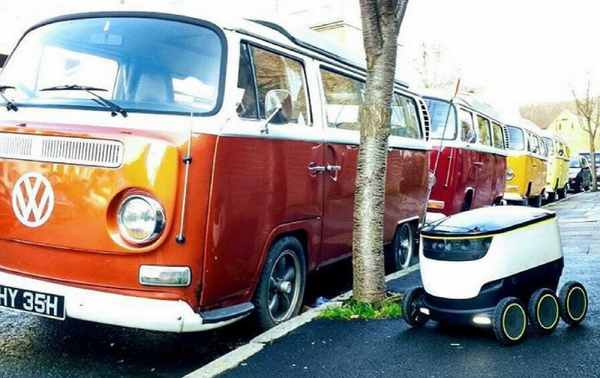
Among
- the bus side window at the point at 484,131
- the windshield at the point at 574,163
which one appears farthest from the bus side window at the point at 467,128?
the windshield at the point at 574,163

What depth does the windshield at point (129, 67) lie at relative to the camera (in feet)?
14.2

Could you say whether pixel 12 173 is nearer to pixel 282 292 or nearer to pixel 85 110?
pixel 85 110

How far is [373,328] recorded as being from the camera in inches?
192

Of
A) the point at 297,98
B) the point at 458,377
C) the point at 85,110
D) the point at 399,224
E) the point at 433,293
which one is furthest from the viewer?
the point at 399,224

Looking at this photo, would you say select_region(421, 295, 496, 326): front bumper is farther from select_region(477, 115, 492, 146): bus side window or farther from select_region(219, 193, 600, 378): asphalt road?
select_region(477, 115, 492, 146): bus side window

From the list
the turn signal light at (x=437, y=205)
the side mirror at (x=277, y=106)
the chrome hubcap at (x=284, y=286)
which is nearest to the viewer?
the side mirror at (x=277, y=106)

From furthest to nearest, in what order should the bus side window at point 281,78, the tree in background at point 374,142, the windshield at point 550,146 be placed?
1. the windshield at point 550,146
2. the tree in background at point 374,142
3. the bus side window at point 281,78

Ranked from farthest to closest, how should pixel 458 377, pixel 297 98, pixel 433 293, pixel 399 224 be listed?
pixel 399 224
pixel 297 98
pixel 433 293
pixel 458 377

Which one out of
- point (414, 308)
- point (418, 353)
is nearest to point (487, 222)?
point (414, 308)

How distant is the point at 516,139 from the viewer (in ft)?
57.7

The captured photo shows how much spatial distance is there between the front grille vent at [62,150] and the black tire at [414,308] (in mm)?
2216

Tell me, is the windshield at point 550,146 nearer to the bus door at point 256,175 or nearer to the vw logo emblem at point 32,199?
the bus door at point 256,175

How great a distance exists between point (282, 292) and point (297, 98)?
1.57 m

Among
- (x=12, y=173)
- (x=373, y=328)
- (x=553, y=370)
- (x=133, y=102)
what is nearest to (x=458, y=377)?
(x=553, y=370)
